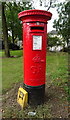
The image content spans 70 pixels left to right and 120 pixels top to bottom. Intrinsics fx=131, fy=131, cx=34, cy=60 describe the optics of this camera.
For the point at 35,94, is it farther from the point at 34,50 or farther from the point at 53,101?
the point at 34,50

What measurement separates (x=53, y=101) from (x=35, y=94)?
1.64ft

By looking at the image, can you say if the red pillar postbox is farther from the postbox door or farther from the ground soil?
the ground soil

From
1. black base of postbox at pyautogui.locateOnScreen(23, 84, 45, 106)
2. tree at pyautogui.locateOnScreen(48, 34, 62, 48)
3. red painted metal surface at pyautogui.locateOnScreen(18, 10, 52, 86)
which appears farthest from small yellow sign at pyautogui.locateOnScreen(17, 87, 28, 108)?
tree at pyautogui.locateOnScreen(48, 34, 62, 48)

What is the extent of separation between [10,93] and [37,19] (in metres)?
1.96

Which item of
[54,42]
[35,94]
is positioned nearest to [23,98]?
[35,94]

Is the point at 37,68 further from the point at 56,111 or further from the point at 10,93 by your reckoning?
the point at 10,93

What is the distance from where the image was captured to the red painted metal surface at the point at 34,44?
8.22 feet

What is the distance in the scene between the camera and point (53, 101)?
294 cm

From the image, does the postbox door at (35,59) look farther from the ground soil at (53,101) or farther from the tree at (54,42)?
the tree at (54,42)

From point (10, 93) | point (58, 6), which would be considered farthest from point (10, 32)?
point (10, 93)

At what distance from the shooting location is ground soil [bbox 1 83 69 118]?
2537 mm

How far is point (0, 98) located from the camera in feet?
10.3

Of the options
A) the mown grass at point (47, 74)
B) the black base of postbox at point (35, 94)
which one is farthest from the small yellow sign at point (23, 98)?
the mown grass at point (47, 74)

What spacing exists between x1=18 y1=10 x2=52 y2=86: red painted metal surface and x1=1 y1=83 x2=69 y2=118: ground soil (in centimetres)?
53
